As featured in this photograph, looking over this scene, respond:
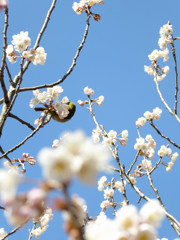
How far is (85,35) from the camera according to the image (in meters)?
3.19

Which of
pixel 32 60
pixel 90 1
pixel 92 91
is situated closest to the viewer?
pixel 32 60

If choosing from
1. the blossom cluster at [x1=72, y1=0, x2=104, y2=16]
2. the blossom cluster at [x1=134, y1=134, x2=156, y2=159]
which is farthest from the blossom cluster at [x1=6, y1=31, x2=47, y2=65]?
the blossom cluster at [x1=134, y1=134, x2=156, y2=159]

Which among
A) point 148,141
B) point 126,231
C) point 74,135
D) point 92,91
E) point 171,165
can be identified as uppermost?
point 92,91

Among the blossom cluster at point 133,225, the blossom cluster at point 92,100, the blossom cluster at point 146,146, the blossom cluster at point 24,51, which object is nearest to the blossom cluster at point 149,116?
the blossom cluster at point 146,146

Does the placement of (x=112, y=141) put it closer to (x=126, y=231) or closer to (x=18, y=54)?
(x=18, y=54)

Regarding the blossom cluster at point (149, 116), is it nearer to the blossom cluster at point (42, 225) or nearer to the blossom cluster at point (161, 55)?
the blossom cluster at point (161, 55)

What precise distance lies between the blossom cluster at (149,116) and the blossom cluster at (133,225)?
2.83 metres

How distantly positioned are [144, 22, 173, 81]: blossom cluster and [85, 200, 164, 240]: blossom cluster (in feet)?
10.5

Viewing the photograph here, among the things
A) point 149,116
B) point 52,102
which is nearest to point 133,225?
point 52,102

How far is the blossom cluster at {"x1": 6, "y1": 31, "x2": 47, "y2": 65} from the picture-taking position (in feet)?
9.75

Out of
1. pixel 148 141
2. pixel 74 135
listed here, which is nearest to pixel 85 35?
pixel 148 141

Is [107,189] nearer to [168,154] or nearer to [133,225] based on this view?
[168,154]

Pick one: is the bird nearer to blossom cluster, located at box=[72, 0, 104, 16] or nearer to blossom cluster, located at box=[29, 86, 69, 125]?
blossom cluster, located at box=[29, 86, 69, 125]

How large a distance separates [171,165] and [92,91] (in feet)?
5.36
